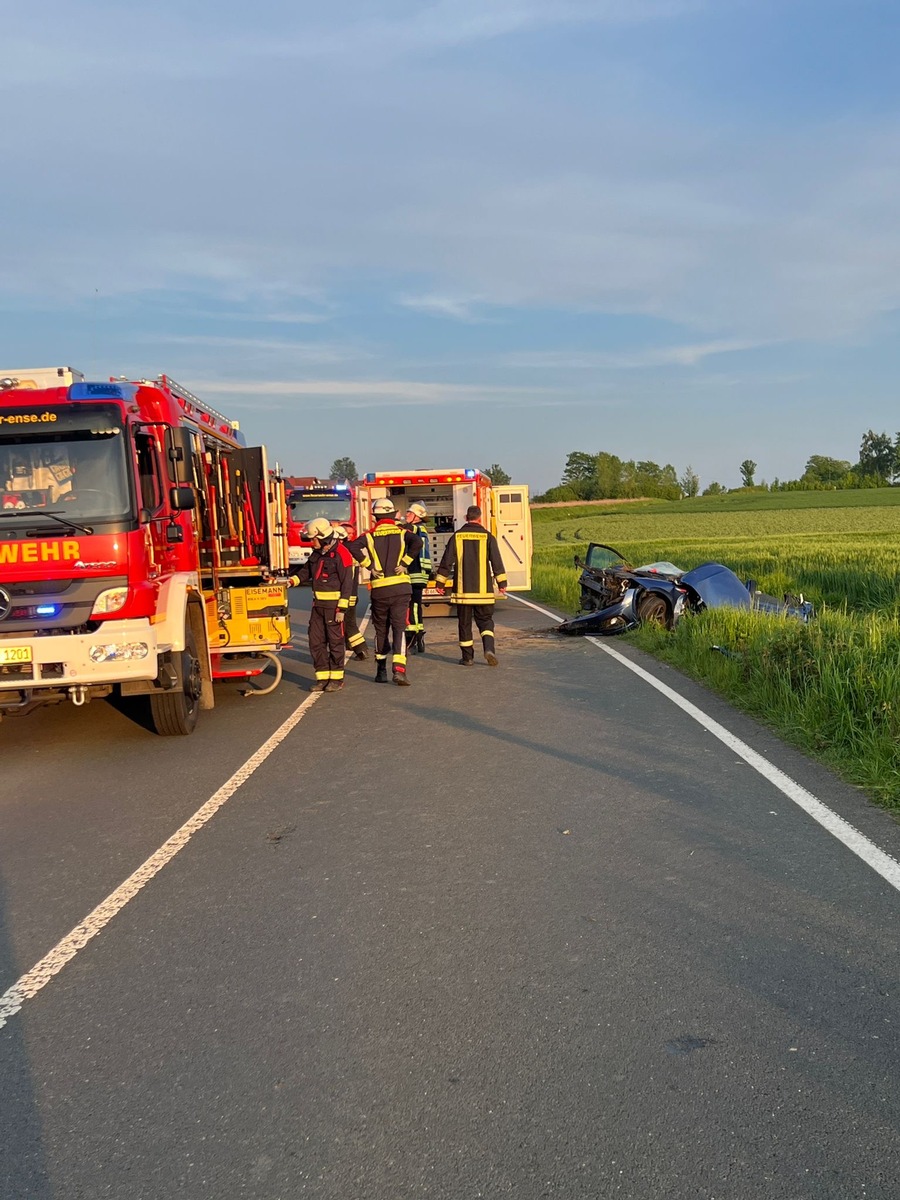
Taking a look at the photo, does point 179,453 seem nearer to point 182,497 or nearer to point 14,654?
point 182,497

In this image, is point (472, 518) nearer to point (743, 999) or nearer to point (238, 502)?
point (238, 502)

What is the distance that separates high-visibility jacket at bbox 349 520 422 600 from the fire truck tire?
282 centimetres

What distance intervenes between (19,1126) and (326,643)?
743 centimetres

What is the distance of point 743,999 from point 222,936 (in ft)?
6.68

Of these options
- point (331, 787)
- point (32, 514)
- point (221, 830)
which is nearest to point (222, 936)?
point (221, 830)

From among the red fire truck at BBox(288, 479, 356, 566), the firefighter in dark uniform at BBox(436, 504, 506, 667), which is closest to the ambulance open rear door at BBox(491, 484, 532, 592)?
the firefighter in dark uniform at BBox(436, 504, 506, 667)

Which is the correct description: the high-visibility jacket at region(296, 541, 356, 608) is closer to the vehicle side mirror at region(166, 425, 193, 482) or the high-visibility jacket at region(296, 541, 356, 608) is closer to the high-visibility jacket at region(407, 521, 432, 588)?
the high-visibility jacket at region(407, 521, 432, 588)

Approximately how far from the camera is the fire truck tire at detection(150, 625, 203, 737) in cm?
779

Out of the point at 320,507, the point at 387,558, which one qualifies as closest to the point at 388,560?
the point at 387,558

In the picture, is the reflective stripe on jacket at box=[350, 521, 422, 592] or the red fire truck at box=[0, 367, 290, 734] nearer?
the red fire truck at box=[0, 367, 290, 734]

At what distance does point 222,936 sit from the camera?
4.03m

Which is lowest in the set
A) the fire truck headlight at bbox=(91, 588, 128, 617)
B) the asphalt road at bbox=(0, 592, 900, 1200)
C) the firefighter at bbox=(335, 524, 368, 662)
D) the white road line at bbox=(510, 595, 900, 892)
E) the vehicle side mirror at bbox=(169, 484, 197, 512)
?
the white road line at bbox=(510, 595, 900, 892)

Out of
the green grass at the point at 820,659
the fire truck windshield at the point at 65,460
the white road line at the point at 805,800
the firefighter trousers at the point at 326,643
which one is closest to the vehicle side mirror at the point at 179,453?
the fire truck windshield at the point at 65,460

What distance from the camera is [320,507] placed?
87.0ft
